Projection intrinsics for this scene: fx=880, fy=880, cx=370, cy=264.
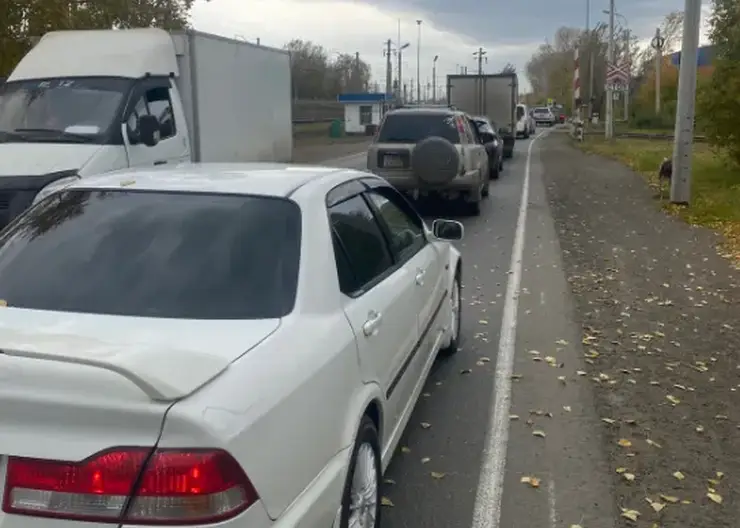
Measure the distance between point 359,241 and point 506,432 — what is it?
6.29 ft

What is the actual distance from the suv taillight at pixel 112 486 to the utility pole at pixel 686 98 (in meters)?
15.4

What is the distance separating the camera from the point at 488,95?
33.5m

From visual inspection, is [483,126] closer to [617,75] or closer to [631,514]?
[617,75]

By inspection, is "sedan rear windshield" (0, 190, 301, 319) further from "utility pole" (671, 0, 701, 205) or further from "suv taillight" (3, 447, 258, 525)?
"utility pole" (671, 0, 701, 205)

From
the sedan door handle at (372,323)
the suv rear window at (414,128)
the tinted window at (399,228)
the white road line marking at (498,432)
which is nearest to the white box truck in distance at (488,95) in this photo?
the suv rear window at (414,128)

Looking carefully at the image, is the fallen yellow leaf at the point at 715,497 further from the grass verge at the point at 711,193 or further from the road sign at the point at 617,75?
the road sign at the point at 617,75

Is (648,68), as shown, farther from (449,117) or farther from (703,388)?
(703,388)

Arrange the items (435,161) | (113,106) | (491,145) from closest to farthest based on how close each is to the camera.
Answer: (113,106)
(435,161)
(491,145)

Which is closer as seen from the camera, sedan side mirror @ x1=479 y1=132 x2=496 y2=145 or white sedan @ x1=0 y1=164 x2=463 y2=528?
white sedan @ x1=0 y1=164 x2=463 y2=528

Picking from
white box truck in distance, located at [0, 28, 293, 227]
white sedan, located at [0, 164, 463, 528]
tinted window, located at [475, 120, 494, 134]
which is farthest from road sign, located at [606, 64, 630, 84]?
white sedan, located at [0, 164, 463, 528]

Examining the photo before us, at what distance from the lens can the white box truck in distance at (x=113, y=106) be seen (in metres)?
9.49

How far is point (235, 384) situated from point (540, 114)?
86117mm

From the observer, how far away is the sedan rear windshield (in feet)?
10.9

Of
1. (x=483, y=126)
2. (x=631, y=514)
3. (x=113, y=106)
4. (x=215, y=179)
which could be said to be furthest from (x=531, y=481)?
(x=483, y=126)
